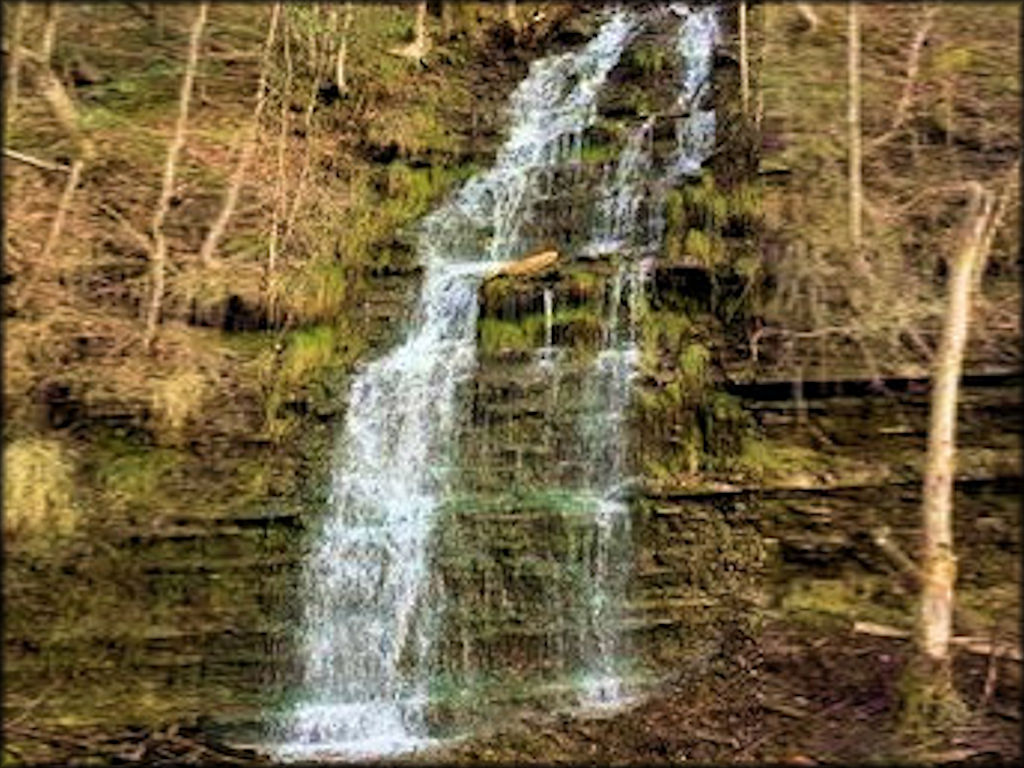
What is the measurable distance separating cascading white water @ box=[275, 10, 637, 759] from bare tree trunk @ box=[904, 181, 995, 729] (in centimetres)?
341

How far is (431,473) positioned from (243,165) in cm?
433

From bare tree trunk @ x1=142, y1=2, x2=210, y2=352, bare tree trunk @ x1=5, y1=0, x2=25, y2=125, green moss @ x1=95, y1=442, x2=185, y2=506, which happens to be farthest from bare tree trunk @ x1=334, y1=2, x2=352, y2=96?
green moss @ x1=95, y1=442, x2=185, y2=506

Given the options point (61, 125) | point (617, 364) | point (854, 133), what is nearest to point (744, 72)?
point (854, 133)

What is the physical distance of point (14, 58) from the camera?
12.0 meters

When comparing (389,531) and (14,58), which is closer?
(389,531)

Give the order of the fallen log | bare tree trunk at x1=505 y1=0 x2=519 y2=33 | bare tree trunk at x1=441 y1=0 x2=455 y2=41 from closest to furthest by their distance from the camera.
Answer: the fallen log
bare tree trunk at x1=441 y1=0 x2=455 y2=41
bare tree trunk at x1=505 y1=0 x2=519 y2=33

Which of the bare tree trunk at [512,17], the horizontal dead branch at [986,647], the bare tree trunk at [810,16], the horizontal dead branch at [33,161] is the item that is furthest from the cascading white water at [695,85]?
the horizontal dead branch at [33,161]

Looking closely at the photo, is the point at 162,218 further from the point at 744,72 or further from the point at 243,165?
the point at 744,72

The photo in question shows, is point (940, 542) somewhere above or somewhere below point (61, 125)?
below

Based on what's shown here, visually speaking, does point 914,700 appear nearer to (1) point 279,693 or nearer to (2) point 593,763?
(2) point 593,763

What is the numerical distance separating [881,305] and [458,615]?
3976 millimetres

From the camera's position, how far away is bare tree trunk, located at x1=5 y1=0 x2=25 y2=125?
11.9 meters

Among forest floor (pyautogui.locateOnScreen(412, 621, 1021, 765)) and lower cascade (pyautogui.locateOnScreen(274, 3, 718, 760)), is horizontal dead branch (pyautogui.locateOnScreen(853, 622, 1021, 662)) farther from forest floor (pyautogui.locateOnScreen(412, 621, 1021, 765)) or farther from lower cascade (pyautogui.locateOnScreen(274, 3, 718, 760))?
lower cascade (pyautogui.locateOnScreen(274, 3, 718, 760))

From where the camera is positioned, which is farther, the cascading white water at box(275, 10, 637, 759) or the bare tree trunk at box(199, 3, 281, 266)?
the bare tree trunk at box(199, 3, 281, 266)
